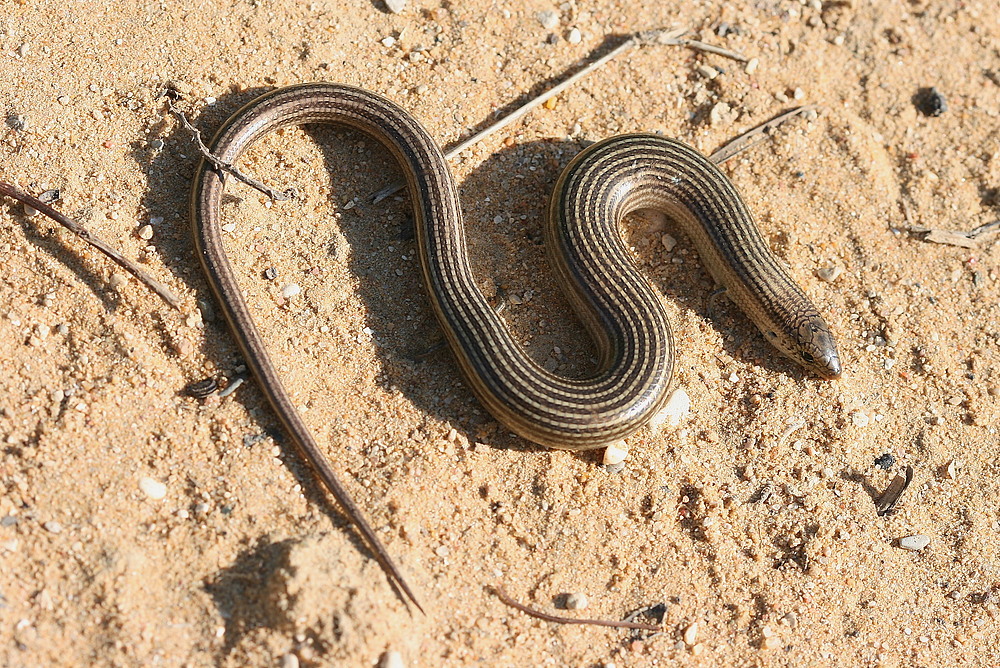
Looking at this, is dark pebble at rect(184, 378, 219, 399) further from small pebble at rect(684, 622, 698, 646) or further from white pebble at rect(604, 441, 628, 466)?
small pebble at rect(684, 622, 698, 646)

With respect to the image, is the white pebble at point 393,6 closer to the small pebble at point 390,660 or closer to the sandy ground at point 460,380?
the sandy ground at point 460,380

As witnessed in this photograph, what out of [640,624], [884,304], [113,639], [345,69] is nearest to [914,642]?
[640,624]

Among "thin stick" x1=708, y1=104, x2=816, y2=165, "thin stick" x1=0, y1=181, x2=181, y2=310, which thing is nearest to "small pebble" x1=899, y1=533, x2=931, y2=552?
"thin stick" x1=708, y1=104, x2=816, y2=165

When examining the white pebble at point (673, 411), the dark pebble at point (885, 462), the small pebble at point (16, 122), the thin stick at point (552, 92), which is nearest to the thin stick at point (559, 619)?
the white pebble at point (673, 411)

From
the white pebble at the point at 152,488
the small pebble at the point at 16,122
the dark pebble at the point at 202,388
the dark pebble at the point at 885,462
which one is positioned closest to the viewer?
the white pebble at the point at 152,488

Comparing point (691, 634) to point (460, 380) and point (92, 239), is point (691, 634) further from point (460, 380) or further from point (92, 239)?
point (92, 239)

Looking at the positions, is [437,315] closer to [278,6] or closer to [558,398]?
[558,398]
